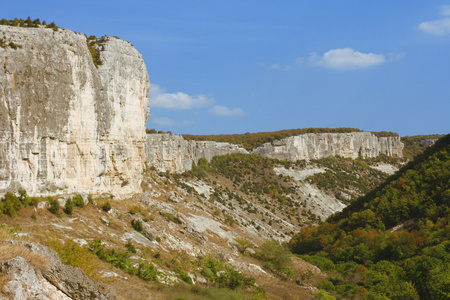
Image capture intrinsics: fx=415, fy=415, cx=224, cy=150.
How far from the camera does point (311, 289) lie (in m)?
29.4

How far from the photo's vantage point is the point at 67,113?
24.2 metres

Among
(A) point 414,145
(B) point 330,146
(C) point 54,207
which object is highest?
(A) point 414,145

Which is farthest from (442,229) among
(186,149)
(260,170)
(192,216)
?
(260,170)

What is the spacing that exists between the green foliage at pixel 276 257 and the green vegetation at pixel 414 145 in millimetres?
101325

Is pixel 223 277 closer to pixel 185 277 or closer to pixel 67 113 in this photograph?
pixel 185 277

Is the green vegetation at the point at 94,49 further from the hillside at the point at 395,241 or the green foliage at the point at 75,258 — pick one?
the hillside at the point at 395,241

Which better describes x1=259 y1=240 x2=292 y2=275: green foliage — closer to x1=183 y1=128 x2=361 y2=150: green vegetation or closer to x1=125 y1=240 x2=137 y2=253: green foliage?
x1=125 y1=240 x2=137 y2=253: green foliage

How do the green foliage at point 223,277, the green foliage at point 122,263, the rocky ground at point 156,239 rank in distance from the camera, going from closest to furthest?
the rocky ground at point 156,239 → the green foliage at point 122,263 → the green foliage at point 223,277

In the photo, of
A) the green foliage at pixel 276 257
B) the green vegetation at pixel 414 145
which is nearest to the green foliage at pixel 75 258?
the green foliage at pixel 276 257

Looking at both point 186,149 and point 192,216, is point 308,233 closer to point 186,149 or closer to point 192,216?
point 192,216

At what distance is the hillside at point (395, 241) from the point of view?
26078 mm

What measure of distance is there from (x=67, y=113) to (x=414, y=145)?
483 ft

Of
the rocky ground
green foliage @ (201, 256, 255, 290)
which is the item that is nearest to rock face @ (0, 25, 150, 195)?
the rocky ground

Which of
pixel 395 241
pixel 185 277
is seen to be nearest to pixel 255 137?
pixel 395 241
